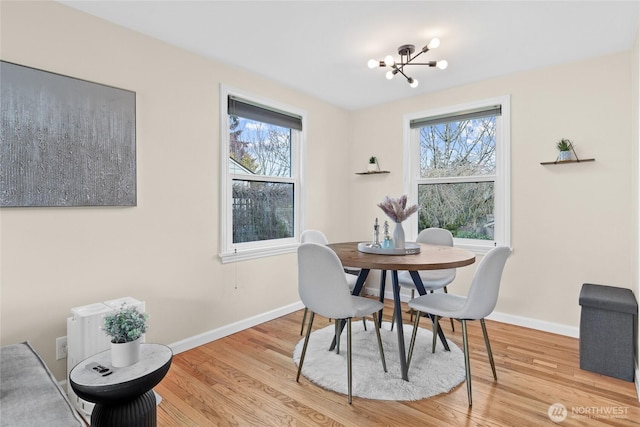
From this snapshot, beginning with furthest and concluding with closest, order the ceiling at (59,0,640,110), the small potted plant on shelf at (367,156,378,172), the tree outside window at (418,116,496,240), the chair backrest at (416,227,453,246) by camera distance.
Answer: the small potted plant on shelf at (367,156,378,172), the tree outside window at (418,116,496,240), the chair backrest at (416,227,453,246), the ceiling at (59,0,640,110)

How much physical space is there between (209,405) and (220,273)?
1206 mm

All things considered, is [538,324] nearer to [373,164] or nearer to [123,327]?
[373,164]

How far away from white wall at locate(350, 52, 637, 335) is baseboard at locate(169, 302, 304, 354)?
1.96m

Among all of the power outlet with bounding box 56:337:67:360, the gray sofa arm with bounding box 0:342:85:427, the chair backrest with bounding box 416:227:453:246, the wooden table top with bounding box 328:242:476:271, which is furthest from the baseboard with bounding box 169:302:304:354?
the chair backrest with bounding box 416:227:453:246

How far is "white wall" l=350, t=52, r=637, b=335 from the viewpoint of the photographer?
2.77 metres

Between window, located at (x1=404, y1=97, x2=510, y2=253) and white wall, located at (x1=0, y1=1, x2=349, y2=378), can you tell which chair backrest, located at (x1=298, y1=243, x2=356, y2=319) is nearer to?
white wall, located at (x1=0, y1=1, x2=349, y2=378)

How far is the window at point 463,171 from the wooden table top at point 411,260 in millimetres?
1188

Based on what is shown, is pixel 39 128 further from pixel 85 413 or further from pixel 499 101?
pixel 499 101

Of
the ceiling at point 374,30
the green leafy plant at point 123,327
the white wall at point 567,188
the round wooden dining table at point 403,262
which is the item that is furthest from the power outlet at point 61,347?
the white wall at point 567,188

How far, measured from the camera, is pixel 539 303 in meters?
3.15

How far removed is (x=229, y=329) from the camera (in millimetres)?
3021

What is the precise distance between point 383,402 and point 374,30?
2.43 m

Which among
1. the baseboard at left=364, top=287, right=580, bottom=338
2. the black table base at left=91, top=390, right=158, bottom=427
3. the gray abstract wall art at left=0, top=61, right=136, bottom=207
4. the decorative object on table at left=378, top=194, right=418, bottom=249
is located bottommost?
the baseboard at left=364, top=287, right=580, bottom=338

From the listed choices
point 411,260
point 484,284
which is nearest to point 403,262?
→ point 411,260
